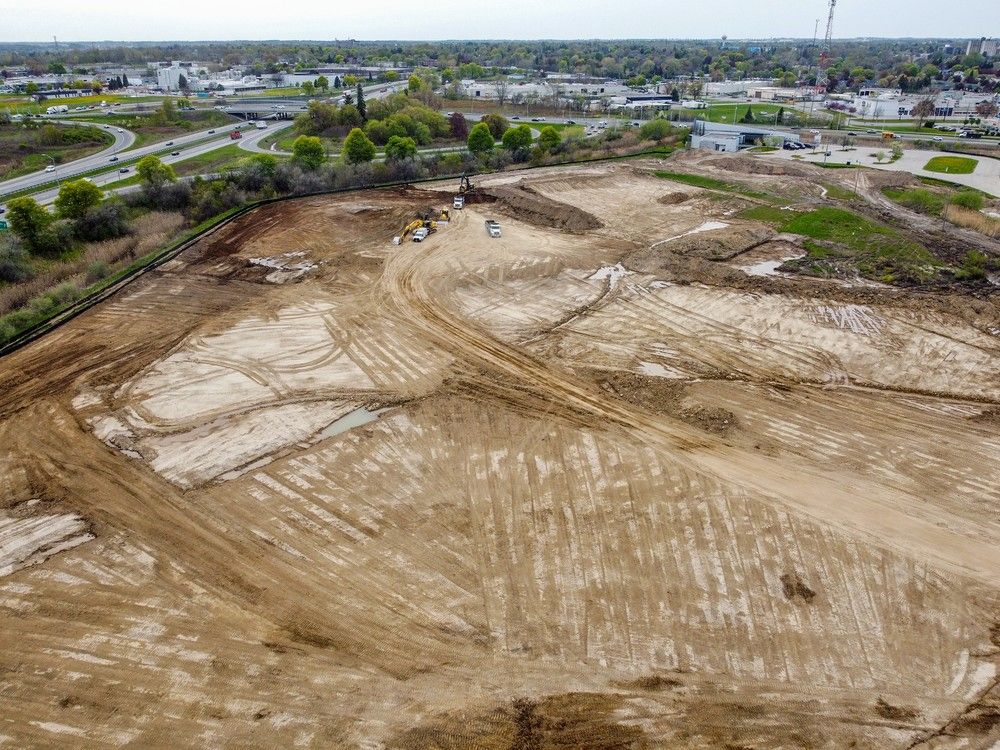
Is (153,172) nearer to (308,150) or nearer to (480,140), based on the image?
(308,150)

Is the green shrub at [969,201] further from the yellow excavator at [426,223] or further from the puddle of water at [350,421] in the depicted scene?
the puddle of water at [350,421]

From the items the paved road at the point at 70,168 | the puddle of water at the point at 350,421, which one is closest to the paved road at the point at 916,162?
the puddle of water at the point at 350,421

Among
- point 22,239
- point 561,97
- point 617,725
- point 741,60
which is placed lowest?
point 617,725

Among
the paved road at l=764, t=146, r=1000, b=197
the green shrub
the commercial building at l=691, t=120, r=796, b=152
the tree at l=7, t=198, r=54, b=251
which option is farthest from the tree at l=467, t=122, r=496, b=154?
the green shrub

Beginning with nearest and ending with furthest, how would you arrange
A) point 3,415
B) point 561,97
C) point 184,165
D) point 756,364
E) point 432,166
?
point 3,415 → point 756,364 → point 432,166 → point 184,165 → point 561,97

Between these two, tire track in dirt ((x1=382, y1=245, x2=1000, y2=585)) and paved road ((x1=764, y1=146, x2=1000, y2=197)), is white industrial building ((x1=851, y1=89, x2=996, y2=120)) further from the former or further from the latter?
tire track in dirt ((x1=382, y1=245, x2=1000, y2=585))

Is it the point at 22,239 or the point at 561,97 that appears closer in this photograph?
the point at 22,239

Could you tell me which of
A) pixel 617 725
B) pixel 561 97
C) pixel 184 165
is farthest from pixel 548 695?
pixel 561 97

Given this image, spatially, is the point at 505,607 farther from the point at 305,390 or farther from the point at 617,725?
the point at 305,390
